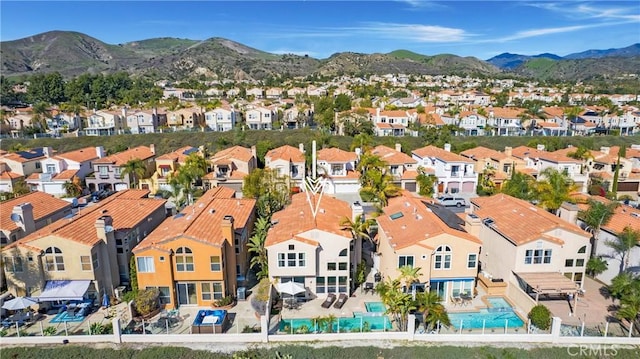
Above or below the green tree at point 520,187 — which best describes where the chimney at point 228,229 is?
above

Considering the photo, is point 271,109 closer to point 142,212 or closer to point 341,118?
point 341,118

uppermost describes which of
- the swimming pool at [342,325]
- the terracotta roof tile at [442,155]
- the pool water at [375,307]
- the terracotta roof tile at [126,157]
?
the terracotta roof tile at [126,157]

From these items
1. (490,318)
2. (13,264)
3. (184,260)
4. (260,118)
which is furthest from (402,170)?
(260,118)

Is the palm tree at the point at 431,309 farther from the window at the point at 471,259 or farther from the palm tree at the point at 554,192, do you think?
the palm tree at the point at 554,192

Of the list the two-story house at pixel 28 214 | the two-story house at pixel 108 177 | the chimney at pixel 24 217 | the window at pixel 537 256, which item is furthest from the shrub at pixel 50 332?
the two-story house at pixel 108 177

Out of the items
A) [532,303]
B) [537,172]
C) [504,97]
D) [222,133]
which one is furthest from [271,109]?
[504,97]

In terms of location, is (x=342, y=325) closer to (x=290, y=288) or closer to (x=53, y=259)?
(x=290, y=288)
